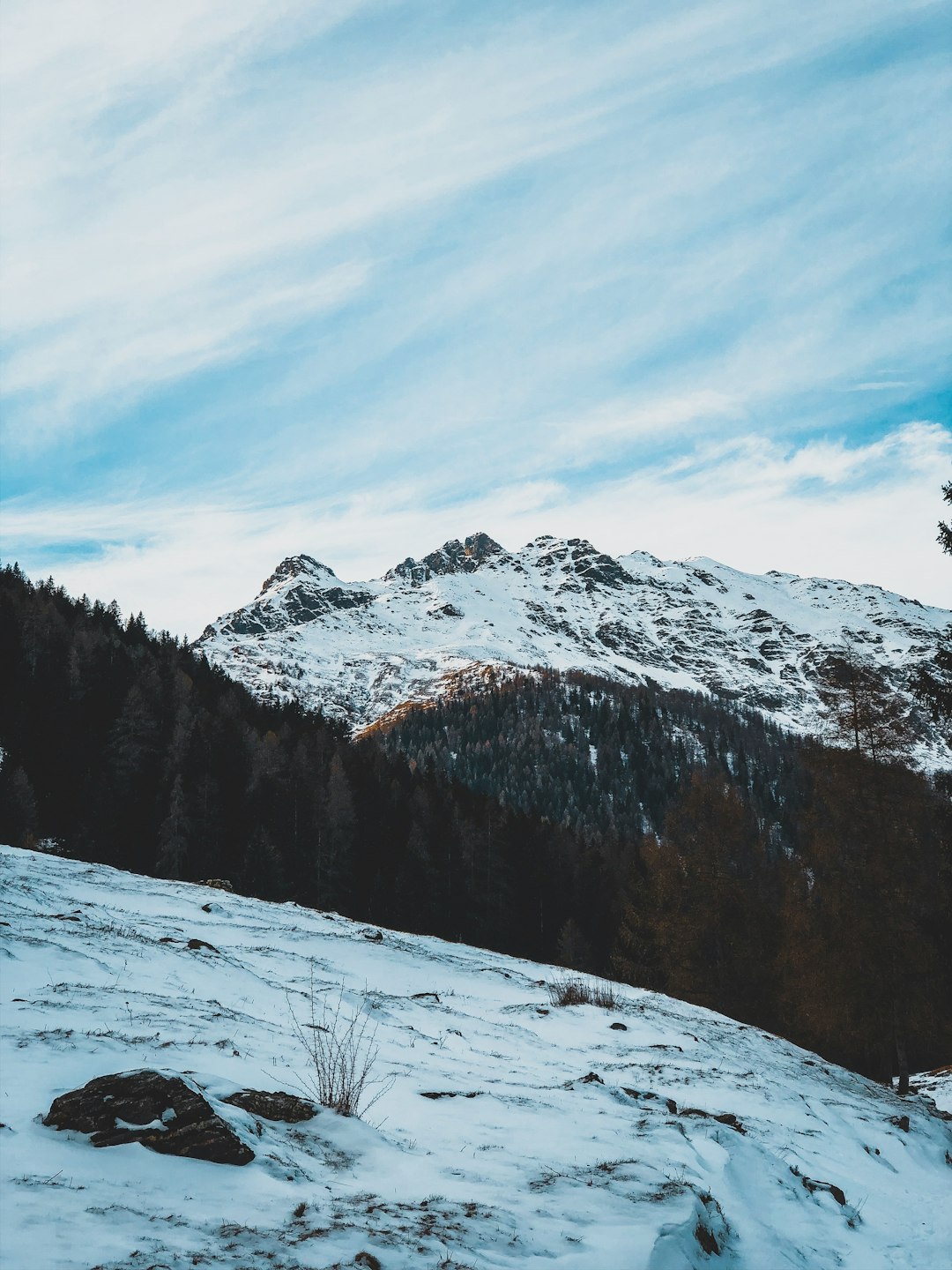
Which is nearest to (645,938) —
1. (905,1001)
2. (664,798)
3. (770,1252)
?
(905,1001)

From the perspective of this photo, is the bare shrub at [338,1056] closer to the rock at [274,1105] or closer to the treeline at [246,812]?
the rock at [274,1105]

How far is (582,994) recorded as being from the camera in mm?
15664

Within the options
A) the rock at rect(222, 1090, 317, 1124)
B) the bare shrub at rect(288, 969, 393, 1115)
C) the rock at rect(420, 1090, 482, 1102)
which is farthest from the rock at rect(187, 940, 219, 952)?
the rock at rect(222, 1090, 317, 1124)

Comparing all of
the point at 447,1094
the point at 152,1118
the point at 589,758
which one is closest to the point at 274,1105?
the point at 152,1118

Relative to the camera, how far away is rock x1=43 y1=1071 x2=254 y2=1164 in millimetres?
4789

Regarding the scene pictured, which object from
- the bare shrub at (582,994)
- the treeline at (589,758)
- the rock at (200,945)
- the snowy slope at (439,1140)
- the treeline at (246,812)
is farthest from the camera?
the treeline at (589,758)

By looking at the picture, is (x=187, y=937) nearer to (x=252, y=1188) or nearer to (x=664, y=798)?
(x=252, y=1188)

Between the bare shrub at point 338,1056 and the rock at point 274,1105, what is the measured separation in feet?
0.97

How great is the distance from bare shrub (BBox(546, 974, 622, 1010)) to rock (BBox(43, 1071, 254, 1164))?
436 inches

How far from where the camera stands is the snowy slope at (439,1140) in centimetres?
416

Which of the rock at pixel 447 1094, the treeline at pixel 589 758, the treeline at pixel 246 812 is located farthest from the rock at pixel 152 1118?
the treeline at pixel 589 758

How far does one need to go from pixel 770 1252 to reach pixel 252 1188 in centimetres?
378

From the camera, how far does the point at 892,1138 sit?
33.6 ft

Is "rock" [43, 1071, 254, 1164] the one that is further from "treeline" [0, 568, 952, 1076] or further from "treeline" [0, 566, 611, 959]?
"treeline" [0, 566, 611, 959]
